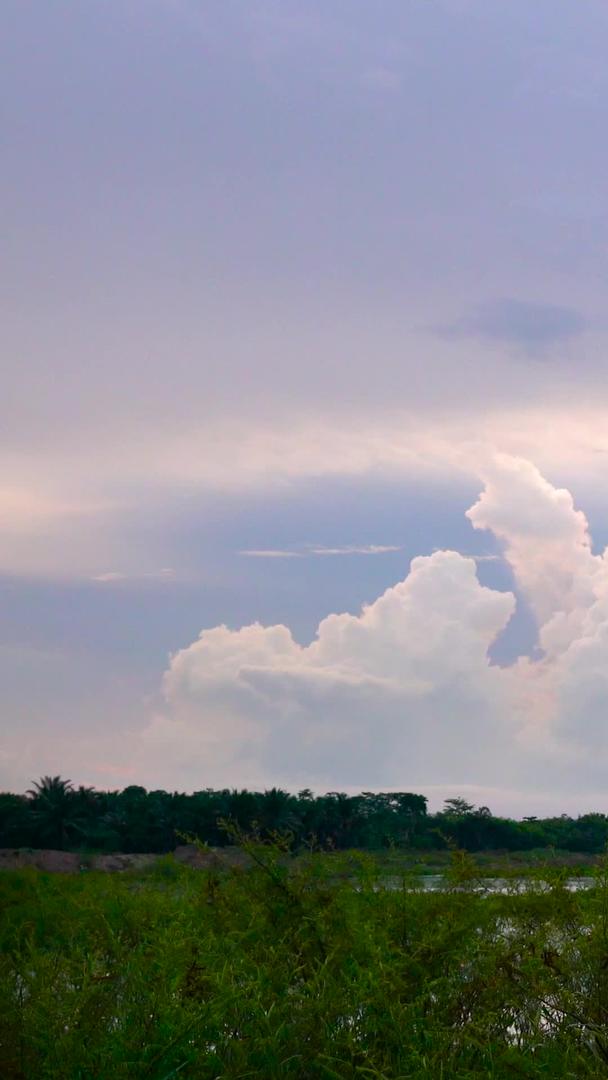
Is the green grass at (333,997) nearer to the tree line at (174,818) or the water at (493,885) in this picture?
the water at (493,885)

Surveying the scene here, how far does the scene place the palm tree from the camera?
54125 mm

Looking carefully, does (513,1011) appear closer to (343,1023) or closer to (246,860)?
(343,1023)

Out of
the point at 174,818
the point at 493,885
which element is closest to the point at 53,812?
the point at 174,818

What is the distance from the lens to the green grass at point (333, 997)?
5668mm

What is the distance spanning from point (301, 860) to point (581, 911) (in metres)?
2.47

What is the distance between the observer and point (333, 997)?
630cm

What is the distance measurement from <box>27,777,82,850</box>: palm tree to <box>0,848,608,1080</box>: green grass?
1886 inches

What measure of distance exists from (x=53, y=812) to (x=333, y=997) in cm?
5036

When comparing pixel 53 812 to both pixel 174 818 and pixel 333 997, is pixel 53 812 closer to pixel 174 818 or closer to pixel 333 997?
pixel 174 818

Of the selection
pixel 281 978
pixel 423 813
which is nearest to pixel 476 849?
pixel 423 813

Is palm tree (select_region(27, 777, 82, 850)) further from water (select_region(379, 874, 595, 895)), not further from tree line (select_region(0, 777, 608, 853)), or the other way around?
water (select_region(379, 874, 595, 895))

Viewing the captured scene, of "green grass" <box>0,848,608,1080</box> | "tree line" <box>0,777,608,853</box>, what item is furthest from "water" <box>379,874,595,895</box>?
"tree line" <box>0,777,608,853</box>

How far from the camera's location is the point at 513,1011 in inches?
260

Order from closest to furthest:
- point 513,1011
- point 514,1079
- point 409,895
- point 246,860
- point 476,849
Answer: point 514,1079
point 513,1011
point 409,895
point 246,860
point 476,849
